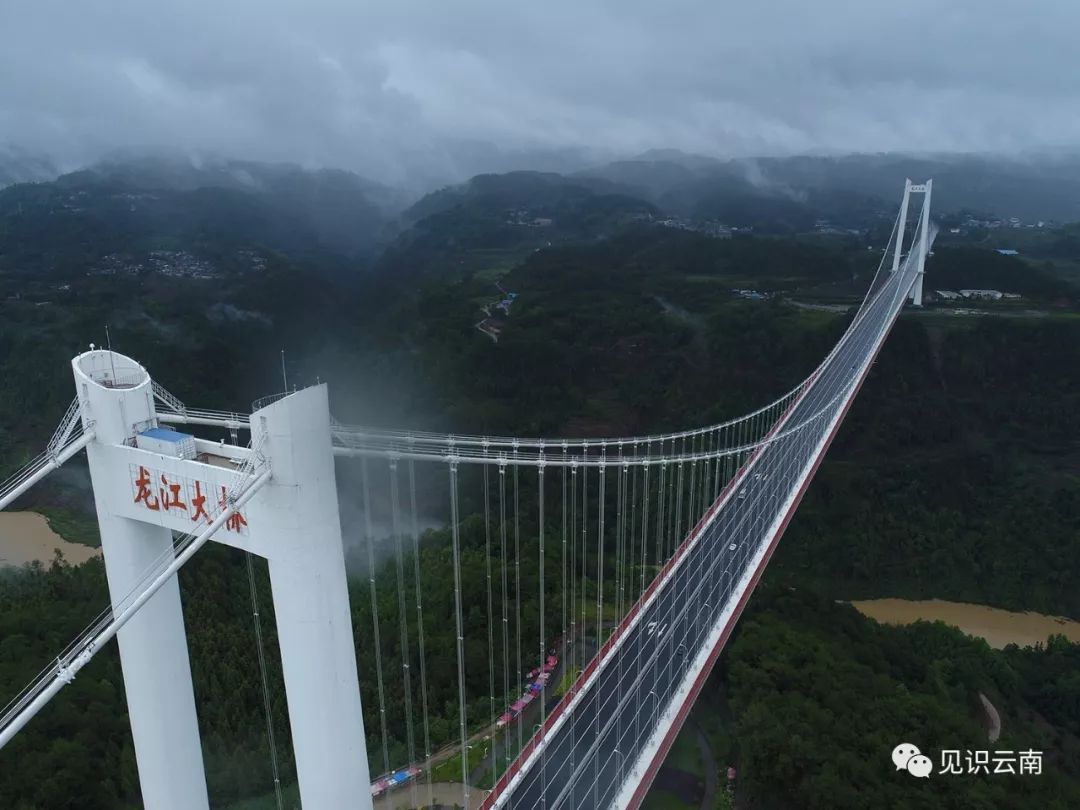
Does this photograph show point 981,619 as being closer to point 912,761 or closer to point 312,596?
point 912,761

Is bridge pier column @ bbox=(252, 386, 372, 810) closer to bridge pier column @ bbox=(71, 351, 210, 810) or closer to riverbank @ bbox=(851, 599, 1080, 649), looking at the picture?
bridge pier column @ bbox=(71, 351, 210, 810)

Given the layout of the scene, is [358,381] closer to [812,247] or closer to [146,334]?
[146,334]

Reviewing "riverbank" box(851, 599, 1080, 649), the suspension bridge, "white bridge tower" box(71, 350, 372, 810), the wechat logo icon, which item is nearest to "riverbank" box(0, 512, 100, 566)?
the suspension bridge

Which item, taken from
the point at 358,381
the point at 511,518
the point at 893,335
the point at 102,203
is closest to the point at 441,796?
the point at 511,518
